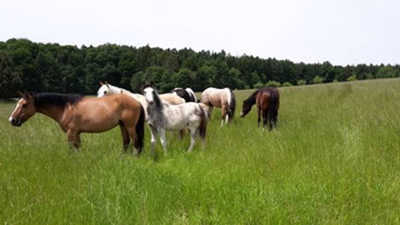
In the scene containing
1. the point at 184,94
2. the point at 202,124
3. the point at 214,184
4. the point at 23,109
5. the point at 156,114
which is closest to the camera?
the point at 214,184

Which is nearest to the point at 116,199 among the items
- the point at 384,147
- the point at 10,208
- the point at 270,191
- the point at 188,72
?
the point at 10,208

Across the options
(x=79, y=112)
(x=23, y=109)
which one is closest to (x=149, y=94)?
(x=79, y=112)

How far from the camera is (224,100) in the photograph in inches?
431

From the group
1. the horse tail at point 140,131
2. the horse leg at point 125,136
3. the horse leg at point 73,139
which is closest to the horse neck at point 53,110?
the horse leg at point 73,139

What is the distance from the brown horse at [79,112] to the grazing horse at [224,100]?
5028 millimetres

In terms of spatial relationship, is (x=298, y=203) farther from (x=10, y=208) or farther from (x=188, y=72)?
(x=188, y=72)

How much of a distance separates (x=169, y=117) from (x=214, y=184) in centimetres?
273

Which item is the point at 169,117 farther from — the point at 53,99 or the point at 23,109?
the point at 23,109

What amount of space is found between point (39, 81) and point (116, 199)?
182ft

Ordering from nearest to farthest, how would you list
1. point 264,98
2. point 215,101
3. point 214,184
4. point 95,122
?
point 214,184, point 95,122, point 264,98, point 215,101

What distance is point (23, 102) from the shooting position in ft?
16.5

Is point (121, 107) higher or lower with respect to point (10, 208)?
higher

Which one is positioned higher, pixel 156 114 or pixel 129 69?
pixel 129 69

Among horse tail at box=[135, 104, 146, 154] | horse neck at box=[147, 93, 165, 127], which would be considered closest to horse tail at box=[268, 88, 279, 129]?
horse neck at box=[147, 93, 165, 127]
